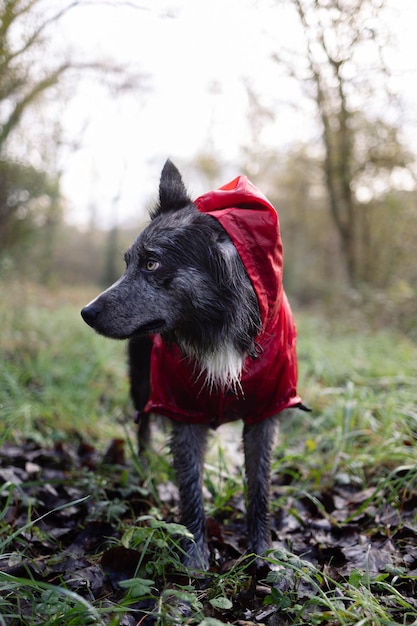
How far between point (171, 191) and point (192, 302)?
2.11 feet

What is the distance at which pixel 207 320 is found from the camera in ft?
7.55

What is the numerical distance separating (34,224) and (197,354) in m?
5.26

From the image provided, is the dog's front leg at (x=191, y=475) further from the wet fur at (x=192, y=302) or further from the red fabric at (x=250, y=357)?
the red fabric at (x=250, y=357)

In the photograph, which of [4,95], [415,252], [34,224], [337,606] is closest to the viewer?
[337,606]

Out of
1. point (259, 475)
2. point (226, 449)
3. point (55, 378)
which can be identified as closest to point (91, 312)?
point (259, 475)

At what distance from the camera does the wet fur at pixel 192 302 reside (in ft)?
7.36

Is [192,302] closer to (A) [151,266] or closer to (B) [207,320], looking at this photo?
(B) [207,320]

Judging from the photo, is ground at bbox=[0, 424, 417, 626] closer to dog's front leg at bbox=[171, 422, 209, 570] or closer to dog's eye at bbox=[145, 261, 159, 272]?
dog's front leg at bbox=[171, 422, 209, 570]

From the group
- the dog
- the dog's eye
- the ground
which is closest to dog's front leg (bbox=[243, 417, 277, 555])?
the dog

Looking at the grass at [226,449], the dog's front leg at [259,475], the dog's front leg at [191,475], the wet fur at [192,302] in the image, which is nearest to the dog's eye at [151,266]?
the wet fur at [192,302]

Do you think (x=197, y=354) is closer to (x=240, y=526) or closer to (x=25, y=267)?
(x=240, y=526)

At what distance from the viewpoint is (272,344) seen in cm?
243

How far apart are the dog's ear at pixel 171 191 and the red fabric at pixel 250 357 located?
0.43 feet

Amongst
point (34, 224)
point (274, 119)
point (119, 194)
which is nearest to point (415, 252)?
point (274, 119)
